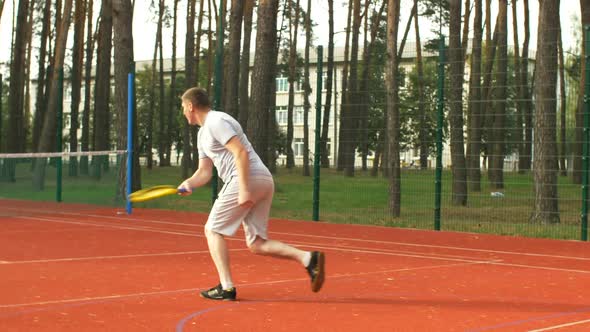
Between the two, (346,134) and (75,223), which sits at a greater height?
(346,134)

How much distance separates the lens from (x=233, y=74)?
89.1 feet

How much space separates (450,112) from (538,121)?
16.1 feet

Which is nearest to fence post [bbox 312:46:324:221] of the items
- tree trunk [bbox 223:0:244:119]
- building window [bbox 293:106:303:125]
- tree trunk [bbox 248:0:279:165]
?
tree trunk [bbox 248:0:279:165]

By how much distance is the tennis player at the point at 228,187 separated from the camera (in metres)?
7.27

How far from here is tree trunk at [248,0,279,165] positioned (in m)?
20.1

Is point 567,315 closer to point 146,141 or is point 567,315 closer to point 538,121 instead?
point 538,121

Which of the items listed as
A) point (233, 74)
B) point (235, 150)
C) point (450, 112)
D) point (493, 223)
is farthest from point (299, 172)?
point (235, 150)

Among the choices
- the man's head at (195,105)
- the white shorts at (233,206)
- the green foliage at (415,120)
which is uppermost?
the green foliage at (415,120)

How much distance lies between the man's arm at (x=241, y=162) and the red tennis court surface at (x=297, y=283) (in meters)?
0.87

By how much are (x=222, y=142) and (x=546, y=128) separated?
10276mm

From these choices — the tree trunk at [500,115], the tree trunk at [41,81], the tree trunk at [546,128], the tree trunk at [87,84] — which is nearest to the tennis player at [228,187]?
the tree trunk at [500,115]

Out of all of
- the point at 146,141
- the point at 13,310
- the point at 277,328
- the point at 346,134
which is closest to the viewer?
the point at 277,328

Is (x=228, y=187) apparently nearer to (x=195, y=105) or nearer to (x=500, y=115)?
(x=195, y=105)

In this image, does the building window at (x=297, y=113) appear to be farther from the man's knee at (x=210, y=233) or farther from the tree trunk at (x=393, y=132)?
the man's knee at (x=210, y=233)
